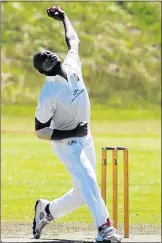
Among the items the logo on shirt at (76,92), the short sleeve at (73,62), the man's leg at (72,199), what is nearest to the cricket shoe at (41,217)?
the man's leg at (72,199)

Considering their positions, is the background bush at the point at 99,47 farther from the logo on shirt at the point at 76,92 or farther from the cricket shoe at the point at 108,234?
the cricket shoe at the point at 108,234

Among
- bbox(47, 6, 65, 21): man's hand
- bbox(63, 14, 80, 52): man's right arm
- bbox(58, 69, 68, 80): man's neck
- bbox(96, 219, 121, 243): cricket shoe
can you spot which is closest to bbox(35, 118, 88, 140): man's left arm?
bbox(58, 69, 68, 80): man's neck

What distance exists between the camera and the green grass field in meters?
11.2

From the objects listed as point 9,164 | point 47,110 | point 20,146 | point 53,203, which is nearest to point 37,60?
point 47,110

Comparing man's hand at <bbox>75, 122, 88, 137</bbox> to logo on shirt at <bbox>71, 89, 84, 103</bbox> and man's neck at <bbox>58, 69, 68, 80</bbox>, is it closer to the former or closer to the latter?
logo on shirt at <bbox>71, 89, 84, 103</bbox>

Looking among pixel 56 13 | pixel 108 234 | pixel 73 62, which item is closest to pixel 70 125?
pixel 73 62

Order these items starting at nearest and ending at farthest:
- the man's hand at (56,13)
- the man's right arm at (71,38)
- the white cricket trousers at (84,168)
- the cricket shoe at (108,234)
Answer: the cricket shoe at (108,234) → the white cricket trousers at (84,168) → the man's right arm at (71,38) → the man's hand at (56,13)

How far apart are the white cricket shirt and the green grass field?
278 cm

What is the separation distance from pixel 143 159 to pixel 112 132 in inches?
586

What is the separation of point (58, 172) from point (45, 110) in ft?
34.9

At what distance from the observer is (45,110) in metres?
7.20

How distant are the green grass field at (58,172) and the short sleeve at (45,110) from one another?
2890mm

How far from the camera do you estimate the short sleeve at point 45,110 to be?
23.6ft

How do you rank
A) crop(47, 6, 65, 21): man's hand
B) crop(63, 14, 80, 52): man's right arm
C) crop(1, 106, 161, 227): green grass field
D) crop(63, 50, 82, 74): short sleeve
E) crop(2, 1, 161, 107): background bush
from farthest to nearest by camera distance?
crop(2, 1, 161, 107): background bush → crop(1, 106, 161, 227): green grass field → crop(47, 6, 65, 21): man's hand → crop(63, 14, 80, 52): man's right arm → crop(63, 50, 82, 74): short sleeve
